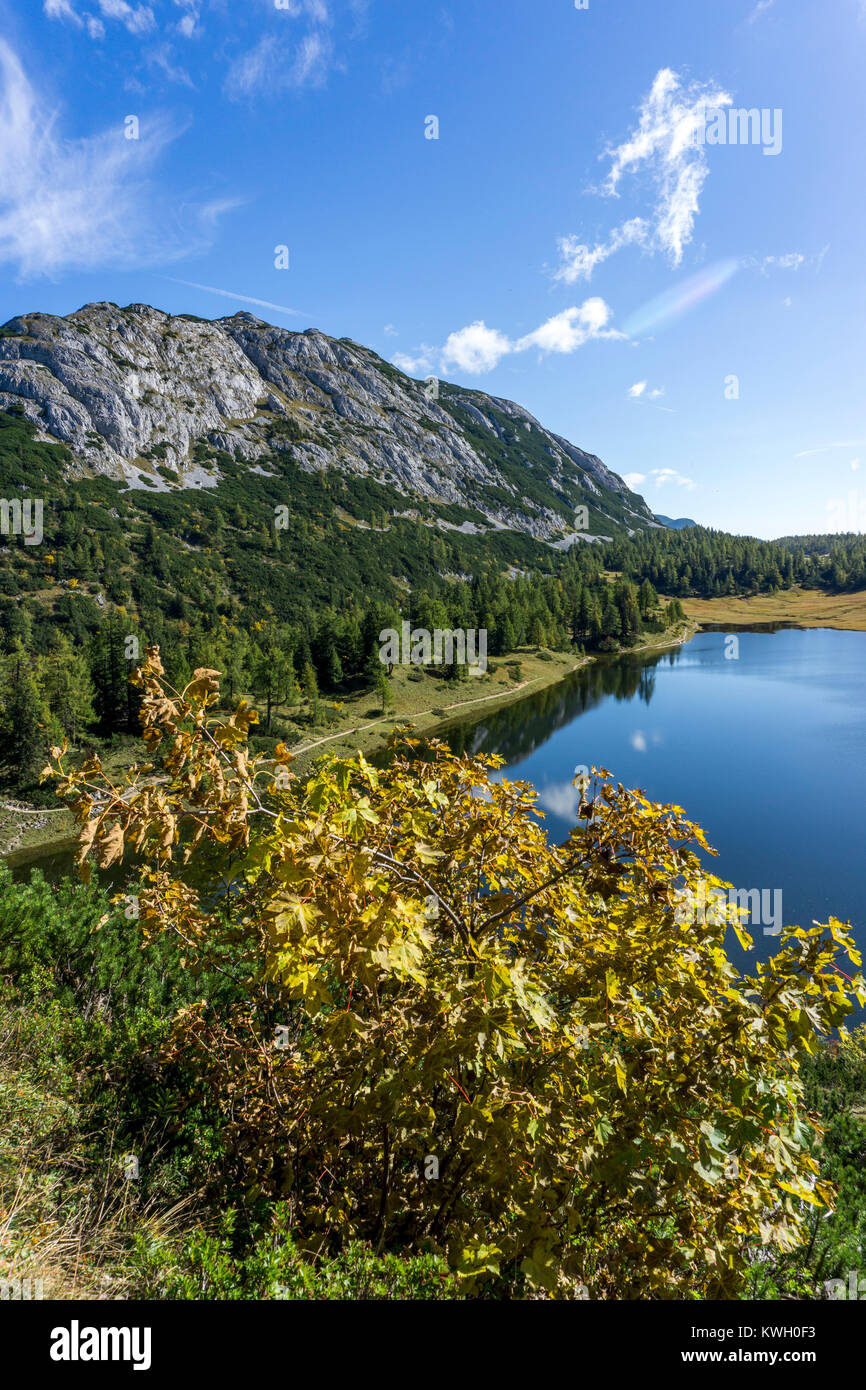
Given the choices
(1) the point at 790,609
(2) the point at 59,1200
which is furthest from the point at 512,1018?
(1) the point at 790,609

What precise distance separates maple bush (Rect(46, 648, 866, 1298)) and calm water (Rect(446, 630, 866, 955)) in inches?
322

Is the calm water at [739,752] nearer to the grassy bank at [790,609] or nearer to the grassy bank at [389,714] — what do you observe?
the grassy bank at [389,714]

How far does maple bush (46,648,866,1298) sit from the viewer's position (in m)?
2.66
